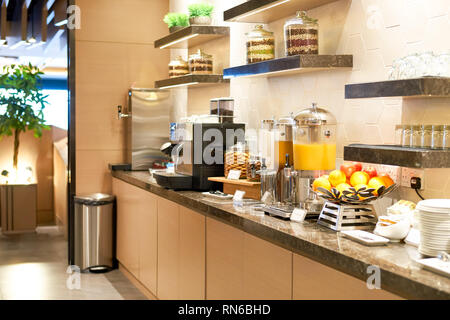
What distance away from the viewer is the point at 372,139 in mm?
2787

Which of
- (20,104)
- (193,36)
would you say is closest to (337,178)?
(193,36)

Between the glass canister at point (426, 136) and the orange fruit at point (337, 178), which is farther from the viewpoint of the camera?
the orange fruit at point (337, 178)

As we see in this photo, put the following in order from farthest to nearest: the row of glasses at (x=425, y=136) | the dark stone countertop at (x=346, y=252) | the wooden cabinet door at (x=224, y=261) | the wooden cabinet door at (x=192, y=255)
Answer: the wooden cabinet door at (x=192, y=255) → the wooden cabinet door at (x=224, y=261) → the row of glasses at (x=425, y=136) → the dark stone countertop at (x=346, y=252)

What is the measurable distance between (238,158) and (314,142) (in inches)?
33.0

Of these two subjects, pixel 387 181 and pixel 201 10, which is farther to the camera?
pixel 201 10

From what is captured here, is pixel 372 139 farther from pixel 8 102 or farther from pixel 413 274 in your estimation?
pixel 8 102

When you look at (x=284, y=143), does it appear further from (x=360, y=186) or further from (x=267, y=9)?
(x=267, y=9)

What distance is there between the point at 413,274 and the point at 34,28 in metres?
7.57

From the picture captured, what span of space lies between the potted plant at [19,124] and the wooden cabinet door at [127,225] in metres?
2.09

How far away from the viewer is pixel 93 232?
204 inches

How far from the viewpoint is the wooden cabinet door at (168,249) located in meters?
3.74

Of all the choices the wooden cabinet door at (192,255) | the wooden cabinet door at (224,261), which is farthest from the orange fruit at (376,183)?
the wooden cabinet door at (192,255)

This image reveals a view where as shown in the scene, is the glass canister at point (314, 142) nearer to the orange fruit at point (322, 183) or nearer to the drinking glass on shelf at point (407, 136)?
the orange fruit at point (322, 183)
